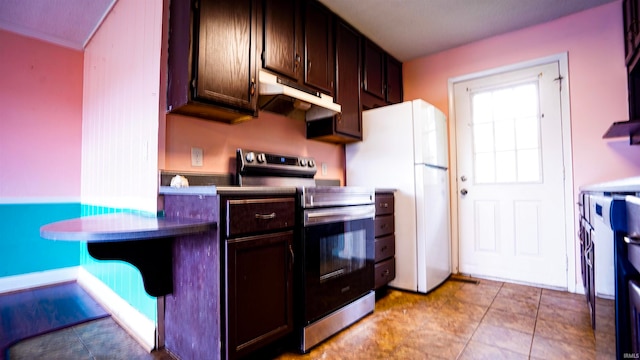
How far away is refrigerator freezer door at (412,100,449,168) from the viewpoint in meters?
2.52

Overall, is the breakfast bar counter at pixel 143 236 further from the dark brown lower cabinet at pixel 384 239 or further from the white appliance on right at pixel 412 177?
the white appliance on right at pixel 412 177

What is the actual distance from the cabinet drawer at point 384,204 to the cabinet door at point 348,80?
628 mm

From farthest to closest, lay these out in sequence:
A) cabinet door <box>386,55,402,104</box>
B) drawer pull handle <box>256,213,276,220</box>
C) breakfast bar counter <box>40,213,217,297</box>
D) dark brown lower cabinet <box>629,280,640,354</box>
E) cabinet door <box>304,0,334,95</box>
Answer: cabinet door <box>386,55,402,104</box>, cabinet door <box>304,0,334,95</box>, drawer pull handle <box>256,213,276,220</box>, breakfast bar counter <box>40,213,217,297</box>, dark brown lower cabinet <box>629,280,640,354</box>

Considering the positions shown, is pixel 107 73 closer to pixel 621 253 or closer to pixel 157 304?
pixel 157 304

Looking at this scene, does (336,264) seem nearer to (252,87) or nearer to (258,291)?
(258,291)

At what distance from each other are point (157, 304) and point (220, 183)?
767 millimetres

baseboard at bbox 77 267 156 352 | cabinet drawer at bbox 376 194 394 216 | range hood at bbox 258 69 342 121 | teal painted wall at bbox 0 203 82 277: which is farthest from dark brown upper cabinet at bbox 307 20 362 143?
teal painted wall at bbox 0 203 82 277

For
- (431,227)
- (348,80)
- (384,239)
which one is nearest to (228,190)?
(384,239)

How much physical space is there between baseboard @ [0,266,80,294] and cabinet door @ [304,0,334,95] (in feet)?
10.1

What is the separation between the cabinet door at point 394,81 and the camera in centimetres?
325

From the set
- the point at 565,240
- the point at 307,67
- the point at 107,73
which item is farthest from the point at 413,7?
the point at 107,73

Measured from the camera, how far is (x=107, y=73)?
2.53 metres

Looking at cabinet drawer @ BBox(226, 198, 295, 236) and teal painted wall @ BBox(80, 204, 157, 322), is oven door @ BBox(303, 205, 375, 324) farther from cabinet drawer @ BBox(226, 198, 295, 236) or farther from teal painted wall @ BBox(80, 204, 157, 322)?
teal painted wall @ BBox(80, 204, 157, 322)

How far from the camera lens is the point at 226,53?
5.74 feet
